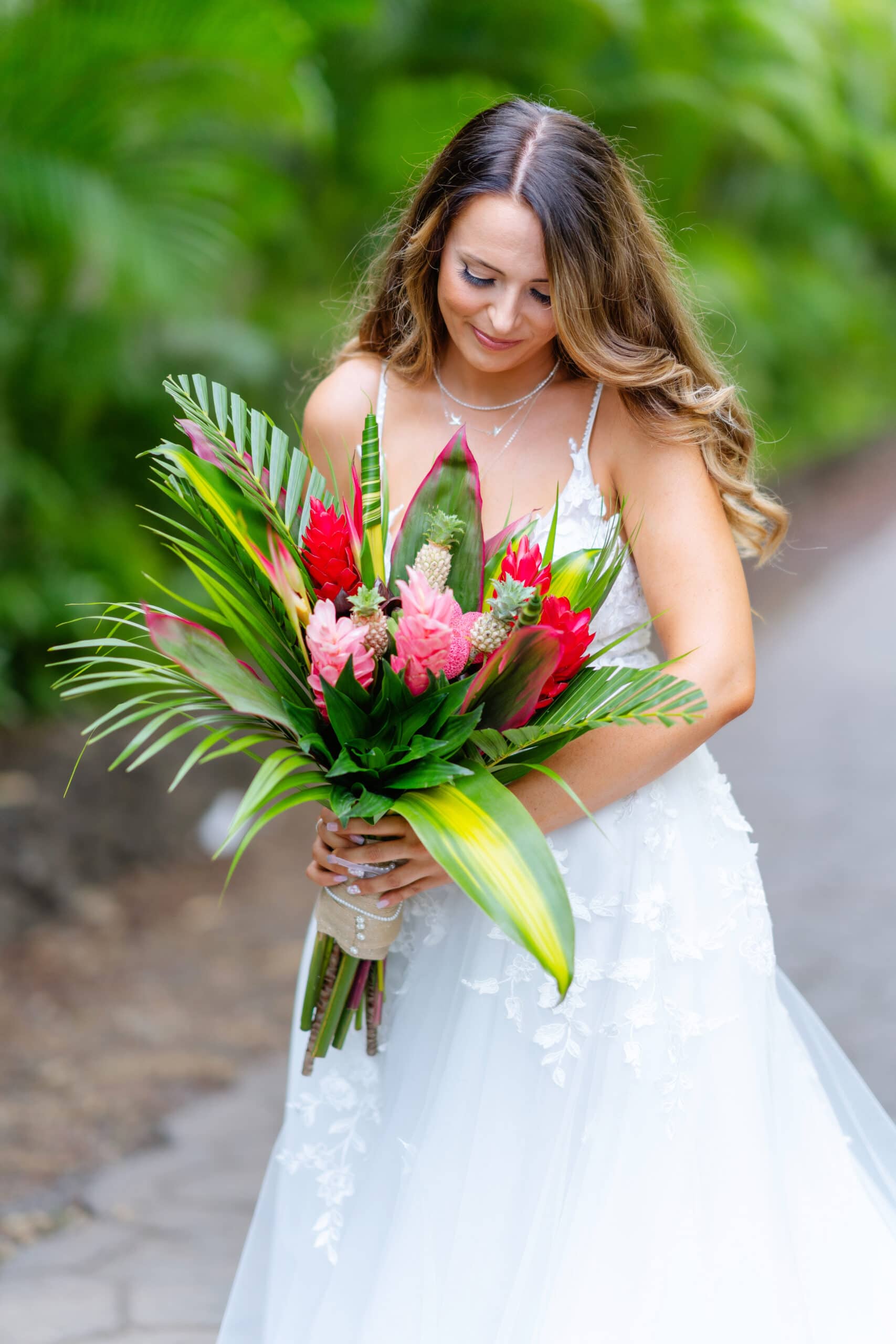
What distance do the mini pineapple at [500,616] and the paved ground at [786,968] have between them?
1745 millimetres

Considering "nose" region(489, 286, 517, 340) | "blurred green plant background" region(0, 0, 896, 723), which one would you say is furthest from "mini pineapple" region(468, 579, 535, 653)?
"blurred green plant background" region(0, 0, 896, 723)

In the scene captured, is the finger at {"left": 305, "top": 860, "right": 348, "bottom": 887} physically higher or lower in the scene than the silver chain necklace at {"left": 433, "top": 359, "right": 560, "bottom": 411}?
lower

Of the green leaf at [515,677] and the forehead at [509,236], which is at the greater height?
the forehead at [509,236]

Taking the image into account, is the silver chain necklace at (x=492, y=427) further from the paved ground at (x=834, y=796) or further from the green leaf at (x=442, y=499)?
the paved ground at (x=834, y=796)

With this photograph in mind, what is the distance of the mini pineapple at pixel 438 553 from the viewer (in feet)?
5.51

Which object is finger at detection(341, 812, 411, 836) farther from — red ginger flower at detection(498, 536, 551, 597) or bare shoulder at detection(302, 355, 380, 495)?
bare shoulder at detection(302, 355, 380, 495)

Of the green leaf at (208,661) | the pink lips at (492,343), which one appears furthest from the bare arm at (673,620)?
the green leaf at (208,661)

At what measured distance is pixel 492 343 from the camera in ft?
6.46

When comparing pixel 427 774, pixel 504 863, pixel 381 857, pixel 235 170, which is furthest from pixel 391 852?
pixel 235 170

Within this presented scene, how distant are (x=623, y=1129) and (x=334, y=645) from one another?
901 millimetres

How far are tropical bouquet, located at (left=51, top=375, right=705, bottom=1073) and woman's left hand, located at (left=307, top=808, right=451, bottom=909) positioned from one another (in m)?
0.03

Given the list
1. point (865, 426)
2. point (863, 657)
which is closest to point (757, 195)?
point (865, 426)

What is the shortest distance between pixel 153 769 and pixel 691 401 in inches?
129

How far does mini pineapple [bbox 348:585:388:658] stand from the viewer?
1.61 m
